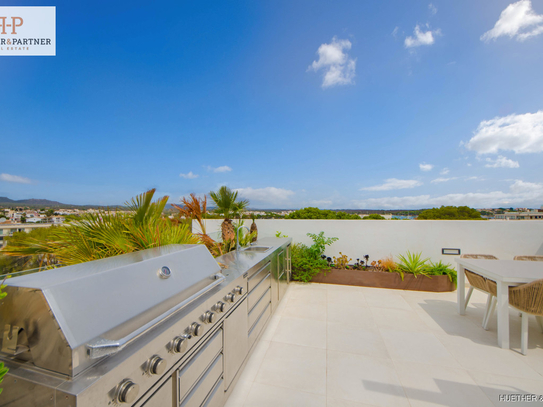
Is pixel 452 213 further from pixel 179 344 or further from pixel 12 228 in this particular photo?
pixel 12 228

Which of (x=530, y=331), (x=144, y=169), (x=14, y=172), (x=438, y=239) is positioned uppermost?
(x=144, y=169)

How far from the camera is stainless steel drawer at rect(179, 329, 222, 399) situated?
1.01 m

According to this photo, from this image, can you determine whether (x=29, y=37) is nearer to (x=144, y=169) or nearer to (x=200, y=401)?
(x=200, y=401)

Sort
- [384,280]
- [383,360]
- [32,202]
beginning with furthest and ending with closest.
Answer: [384,280], [383,360], [32,202]

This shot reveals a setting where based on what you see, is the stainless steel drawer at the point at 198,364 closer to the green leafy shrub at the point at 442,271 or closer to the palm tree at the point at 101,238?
the palm tree at the point at 101,238

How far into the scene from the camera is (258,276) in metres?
2.17

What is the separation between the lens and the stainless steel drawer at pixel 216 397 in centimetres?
125

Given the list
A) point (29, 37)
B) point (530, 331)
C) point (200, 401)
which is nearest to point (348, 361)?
point (200, 401)

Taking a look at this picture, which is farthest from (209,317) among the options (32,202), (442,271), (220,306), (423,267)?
(442,271)

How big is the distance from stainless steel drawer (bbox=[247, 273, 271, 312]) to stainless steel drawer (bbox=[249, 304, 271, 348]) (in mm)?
220

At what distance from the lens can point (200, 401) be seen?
1.16 metres

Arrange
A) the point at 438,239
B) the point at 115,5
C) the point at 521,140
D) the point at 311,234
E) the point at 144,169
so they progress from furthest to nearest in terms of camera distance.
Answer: the point at 144,169 → the point at 521,140 → the point at 311,234 → the point at 438,239 → the point at 115,5

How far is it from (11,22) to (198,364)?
150 inches

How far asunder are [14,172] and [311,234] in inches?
176
